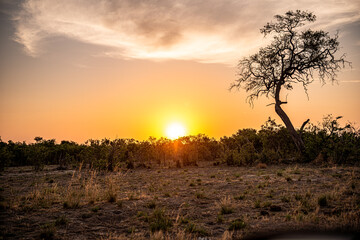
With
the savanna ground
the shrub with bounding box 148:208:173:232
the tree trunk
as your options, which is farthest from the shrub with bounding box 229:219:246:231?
the tree trunk

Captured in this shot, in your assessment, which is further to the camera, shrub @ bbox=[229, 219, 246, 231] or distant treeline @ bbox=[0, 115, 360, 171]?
distant treeline @ bbox=[0, 115, 360, 171]

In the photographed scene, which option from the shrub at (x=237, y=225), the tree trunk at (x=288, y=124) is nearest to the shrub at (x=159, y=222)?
the shrub at (x=237, y=225)

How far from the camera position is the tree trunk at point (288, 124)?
2169 cm

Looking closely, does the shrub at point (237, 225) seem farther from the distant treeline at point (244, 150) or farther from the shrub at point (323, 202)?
the distant treeline at point (244, 150)

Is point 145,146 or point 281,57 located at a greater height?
point 281,57

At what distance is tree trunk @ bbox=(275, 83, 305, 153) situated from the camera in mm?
21688

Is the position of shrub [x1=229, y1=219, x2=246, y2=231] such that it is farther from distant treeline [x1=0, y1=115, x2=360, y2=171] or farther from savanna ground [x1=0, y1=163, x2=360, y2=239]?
distant treeline [x1=0, y1=115, x2=360, y2=171]

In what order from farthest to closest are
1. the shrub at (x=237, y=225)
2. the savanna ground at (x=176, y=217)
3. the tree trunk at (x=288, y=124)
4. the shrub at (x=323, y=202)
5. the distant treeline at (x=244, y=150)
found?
the tree trunk at (x=288, y=124)
the distant treeline at (x=244, y=150)
the shrub at (x=323, y=202)
the shrub at (x=237, y=225)
the savanna ground at (x=176, y=217)

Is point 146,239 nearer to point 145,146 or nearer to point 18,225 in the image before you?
point 18,225

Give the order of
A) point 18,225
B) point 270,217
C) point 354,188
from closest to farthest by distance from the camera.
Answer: point 18,225
point 270,217
point 354,188

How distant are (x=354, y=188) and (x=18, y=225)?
1084 centimetres

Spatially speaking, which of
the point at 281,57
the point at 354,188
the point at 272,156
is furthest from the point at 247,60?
the point at 354,188

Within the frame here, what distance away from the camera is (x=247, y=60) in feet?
79.4

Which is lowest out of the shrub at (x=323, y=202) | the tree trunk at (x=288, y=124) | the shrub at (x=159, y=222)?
the shrub at (x=323, y=202)
